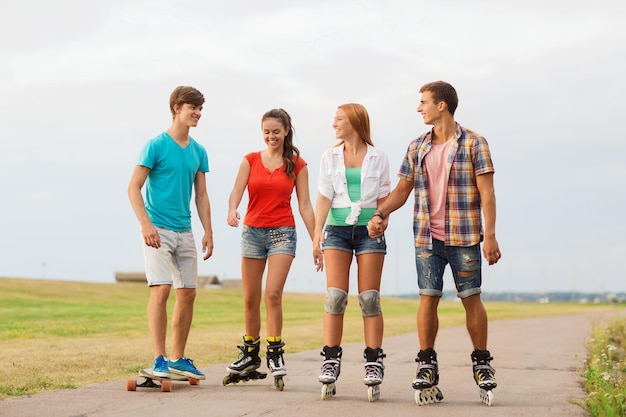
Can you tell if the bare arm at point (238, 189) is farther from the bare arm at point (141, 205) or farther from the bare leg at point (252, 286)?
the bare arm at point (141, 205)

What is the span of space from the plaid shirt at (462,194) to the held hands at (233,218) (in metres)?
1.70

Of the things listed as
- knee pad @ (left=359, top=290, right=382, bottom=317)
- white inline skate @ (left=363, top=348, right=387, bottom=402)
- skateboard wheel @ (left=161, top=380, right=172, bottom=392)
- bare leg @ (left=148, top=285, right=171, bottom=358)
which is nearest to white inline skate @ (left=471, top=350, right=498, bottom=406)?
white inline skate @ (left=363, top=348, right=387, bottom=402)

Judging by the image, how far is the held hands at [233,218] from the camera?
7.93 m

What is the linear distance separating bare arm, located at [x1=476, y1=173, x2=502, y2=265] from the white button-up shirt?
0.85m

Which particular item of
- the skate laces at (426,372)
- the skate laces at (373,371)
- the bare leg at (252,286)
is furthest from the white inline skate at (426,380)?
the bare leg at (252,286)

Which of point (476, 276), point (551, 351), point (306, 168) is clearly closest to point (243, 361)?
point (306, 168)

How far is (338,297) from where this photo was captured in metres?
7.27

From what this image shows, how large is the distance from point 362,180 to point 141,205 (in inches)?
76.2

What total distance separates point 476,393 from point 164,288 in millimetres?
2852

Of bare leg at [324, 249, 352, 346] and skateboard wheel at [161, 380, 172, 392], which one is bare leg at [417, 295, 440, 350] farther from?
skateboard wheel at [161, 380, 172, 392]

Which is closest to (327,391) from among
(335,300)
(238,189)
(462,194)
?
(335,300)

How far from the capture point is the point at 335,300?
7.28m

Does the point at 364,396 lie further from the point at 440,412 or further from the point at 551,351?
the point at 551,351

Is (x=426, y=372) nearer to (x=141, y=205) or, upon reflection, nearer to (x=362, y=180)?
(x=362, y=180)
